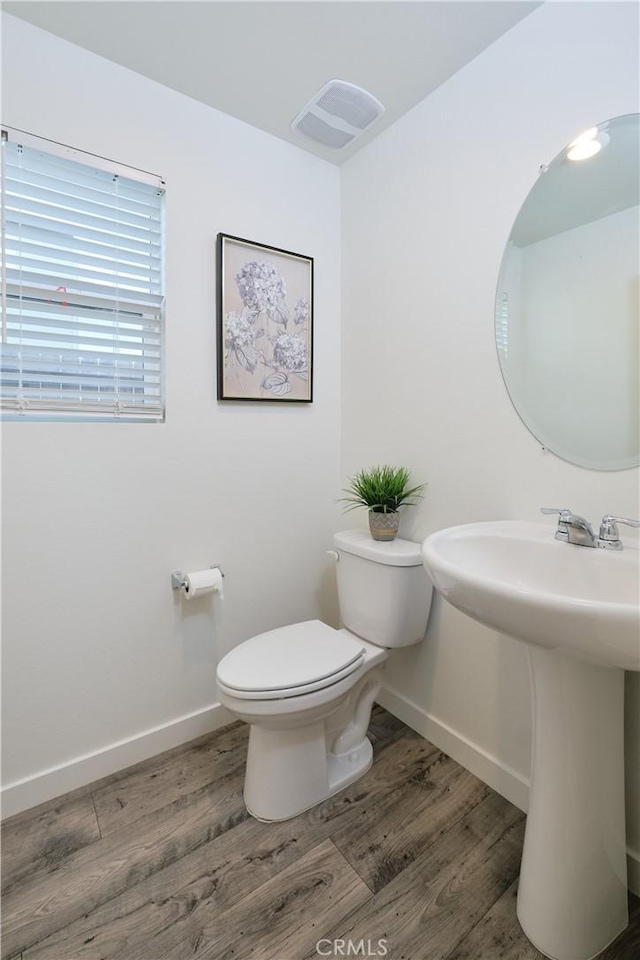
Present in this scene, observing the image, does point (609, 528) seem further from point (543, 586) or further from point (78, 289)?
point (78, 289)

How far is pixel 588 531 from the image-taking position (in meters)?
1.08

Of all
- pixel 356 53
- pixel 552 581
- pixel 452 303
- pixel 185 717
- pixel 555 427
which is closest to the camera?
pixel 552 581

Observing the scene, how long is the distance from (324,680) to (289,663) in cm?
12

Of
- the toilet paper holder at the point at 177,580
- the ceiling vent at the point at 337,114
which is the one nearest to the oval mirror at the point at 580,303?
the ceiling vent at the point at 337,114

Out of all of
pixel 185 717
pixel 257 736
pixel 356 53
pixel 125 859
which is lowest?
pixel 125 859

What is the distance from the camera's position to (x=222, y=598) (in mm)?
1722

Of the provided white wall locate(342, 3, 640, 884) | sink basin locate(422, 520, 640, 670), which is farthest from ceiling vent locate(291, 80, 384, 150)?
sink basin locate(422, 520, 640, 670)

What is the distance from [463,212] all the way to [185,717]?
209 cm

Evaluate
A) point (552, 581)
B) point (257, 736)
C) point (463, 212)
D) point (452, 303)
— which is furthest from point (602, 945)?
point (463, 212)

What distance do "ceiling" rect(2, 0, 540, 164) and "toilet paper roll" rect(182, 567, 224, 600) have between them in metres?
1.73

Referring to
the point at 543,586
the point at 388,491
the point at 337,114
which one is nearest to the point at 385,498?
the point at 388,491

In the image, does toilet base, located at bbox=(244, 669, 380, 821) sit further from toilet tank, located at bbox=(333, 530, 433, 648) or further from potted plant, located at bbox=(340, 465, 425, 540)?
potted plant, located at bbox=(340, 465, 425, 540)

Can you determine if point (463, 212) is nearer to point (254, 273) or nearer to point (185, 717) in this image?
point (254, 273)

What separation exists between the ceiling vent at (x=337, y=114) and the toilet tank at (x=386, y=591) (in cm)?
160
